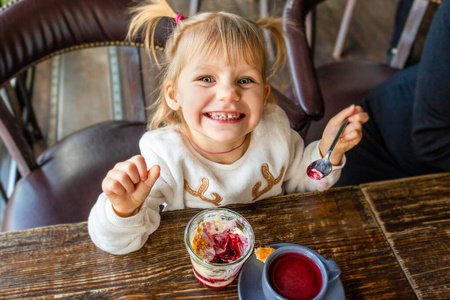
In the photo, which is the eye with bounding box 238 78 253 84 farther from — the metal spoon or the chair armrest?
the chair armrest

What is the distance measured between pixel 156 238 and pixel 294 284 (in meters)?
0.29

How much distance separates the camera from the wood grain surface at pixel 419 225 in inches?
29.4

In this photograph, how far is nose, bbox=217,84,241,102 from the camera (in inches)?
31.3

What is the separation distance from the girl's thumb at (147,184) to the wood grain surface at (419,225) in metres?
0.48

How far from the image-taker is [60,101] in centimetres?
249

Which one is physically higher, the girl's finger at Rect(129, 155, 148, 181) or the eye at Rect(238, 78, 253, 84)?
the eye at Rect(238, 78, 253, 84)

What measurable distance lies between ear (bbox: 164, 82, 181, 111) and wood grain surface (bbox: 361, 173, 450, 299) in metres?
0.48

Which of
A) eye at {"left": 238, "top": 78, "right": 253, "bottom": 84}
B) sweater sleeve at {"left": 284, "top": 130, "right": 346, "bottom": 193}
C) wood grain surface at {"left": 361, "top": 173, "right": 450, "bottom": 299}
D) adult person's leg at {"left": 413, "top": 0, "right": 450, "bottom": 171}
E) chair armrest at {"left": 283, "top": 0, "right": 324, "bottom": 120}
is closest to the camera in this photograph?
wood grain surface at {"left": 361, "top": 173, "right": 450, "bottom": 299}

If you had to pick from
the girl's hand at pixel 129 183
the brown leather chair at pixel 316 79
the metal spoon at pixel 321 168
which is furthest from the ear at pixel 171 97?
the brown leather chair at pixel 316 79

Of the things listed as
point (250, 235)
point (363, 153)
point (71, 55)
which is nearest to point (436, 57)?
point (363, 153)

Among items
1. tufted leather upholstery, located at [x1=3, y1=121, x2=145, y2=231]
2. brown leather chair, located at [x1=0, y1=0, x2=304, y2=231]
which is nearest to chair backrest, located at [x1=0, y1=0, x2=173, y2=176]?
brown leather chair, located at [x1=0, y1=0, x2=304, y2=231]

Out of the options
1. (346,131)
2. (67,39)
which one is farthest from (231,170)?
(67,39)

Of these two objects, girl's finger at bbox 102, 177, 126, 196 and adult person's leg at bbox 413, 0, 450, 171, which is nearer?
girl's finger at bbox 102, 177, 126, 196

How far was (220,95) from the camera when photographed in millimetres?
800
